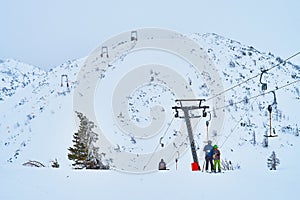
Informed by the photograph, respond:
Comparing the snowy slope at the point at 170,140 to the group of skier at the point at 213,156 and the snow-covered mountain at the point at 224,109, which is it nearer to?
the snow-covered mountain at the point at 224,109

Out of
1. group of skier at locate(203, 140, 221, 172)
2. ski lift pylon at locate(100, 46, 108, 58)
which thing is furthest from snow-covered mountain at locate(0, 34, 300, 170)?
group of skier at locate(203, 140, 221, 172)

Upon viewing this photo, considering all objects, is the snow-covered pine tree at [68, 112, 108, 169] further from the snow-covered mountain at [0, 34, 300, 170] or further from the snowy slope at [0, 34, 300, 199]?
the snow-covered mountain at [0, 34, 300, 170]

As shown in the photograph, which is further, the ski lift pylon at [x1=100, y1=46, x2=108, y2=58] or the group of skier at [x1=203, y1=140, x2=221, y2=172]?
the ski lift pylon at [x1=100, y1=46, x2=108, y2=58]

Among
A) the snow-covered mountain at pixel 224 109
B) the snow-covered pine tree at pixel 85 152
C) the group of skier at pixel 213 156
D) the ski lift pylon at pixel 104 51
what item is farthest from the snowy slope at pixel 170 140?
the ski lift pylon at pixel 104 51

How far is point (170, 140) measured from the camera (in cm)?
3434

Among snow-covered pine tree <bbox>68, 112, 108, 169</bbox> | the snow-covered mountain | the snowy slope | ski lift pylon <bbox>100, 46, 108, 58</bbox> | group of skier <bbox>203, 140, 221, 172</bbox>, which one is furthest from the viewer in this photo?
ski lift pylon <bbox>100, 46, 108, 58</bbox>

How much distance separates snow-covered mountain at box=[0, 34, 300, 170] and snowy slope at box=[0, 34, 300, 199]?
0.34 ft

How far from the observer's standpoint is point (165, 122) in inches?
1492

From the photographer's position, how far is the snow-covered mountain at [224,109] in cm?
3278

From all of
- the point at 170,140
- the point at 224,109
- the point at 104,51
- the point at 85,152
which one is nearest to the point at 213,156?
the point at 85,152

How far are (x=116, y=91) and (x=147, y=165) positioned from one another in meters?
16.6

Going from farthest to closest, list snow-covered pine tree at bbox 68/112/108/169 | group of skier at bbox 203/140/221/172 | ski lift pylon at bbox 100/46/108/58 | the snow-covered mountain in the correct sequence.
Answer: ski lift pylon at bbox 100/46/108/58
the snow-covered mountain
snow-covered pine tree at bbox 68/112/108/169
group of skier at bbox 203/140/221/172

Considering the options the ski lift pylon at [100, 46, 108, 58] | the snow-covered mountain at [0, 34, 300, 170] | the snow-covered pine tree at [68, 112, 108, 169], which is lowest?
the snow-covered pine tree at [68, 112, 108, 169]

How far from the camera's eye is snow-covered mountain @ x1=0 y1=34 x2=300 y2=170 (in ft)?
108
